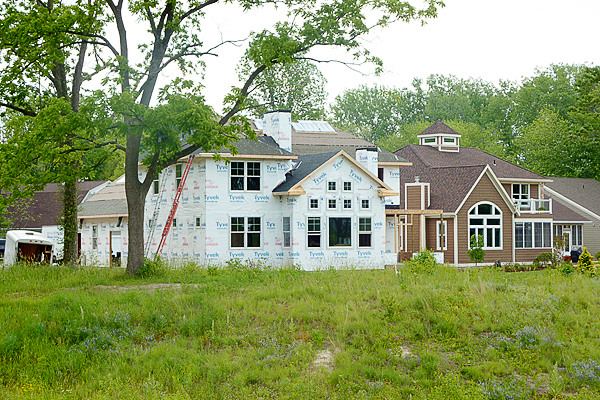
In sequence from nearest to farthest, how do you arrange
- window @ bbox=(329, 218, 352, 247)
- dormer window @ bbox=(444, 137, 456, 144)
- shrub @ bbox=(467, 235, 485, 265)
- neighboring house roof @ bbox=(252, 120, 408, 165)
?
1. window @ bbox=(329, 218, 352, 247)
2. shrub @ bbox=(467, 235, 485, 265)
3. neighboring house roof @ bbox=(252, 120, 408, 165)
4. dormer window @ bbox=(444, 137, 456, 144)

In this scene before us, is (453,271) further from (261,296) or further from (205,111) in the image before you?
(205,111)

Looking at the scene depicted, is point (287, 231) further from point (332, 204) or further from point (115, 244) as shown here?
point (115, 244)

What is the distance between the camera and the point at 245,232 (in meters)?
31.7

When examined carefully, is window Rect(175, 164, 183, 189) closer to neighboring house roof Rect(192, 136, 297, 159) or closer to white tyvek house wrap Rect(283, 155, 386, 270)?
neighboring house roof Rect(192, 136, 297, 159)

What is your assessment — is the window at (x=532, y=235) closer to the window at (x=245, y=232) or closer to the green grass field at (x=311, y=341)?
the window at (x=245, y=232)

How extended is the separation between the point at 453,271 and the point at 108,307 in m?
10.2

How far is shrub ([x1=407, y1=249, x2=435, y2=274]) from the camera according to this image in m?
20.5

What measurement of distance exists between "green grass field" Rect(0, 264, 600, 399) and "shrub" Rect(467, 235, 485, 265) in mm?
20691

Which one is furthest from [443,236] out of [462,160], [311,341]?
[311,341]

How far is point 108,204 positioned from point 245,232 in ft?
51.4

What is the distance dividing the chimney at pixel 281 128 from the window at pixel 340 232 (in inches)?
213

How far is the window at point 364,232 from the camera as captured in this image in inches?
1298

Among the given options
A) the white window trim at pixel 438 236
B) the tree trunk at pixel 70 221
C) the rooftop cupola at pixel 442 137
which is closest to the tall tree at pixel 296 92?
the rooftop cupola at pixel 442 137

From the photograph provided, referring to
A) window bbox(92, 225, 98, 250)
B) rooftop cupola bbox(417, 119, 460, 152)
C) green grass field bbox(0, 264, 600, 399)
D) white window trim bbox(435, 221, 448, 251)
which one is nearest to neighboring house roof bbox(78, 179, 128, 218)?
window bbox(92, 225, 98, 250)
